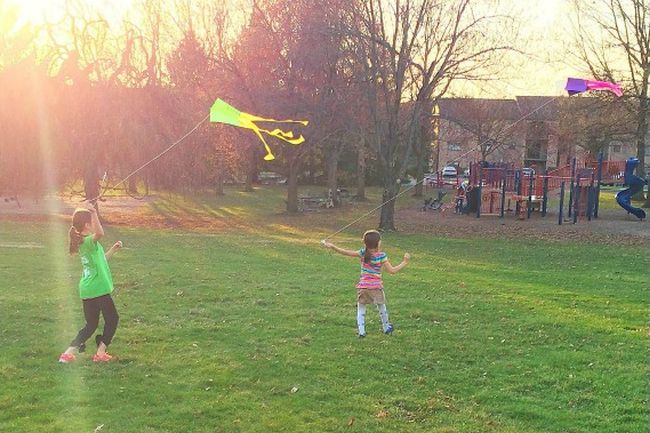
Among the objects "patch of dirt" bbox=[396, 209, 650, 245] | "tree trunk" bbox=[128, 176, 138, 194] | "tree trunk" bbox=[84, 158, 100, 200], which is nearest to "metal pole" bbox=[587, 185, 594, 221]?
"patch of dirt" bbox=[396, 209, 650, 245]

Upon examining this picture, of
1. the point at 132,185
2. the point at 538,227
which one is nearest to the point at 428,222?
the point at 538,227

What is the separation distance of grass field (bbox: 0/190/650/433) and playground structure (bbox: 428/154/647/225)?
12.5 meters

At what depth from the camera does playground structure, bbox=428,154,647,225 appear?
78.9 ft

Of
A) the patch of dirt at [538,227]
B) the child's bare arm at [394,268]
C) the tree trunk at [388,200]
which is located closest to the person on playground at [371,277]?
the child's bare arm at [394,268]

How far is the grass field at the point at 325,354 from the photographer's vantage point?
16.0ft

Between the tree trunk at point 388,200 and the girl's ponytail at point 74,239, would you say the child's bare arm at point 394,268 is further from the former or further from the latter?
the tree trunk at point 388,200

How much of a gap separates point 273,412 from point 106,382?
173 centimetres

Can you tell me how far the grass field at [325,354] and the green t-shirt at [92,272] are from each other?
747 mm

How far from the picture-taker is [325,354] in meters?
6.46

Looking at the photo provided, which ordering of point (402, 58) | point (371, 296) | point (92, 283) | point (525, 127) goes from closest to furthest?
point (92, 283) < point (371, 296) < point (402, 58) < point (525, 127)

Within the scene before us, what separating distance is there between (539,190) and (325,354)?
24018 millimetres

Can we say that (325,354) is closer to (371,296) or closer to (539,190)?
(371,296)

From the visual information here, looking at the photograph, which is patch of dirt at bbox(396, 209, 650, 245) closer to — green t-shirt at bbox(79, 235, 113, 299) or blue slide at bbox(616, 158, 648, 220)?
blue slide at bbox(616, 158, 648, 220)

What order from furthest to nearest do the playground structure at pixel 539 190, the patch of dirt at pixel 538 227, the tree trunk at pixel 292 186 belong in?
the tree trunk at pixel 292 186 → the playground structure at pixel 539 190 → the patch of dirt at pixel 538 227
